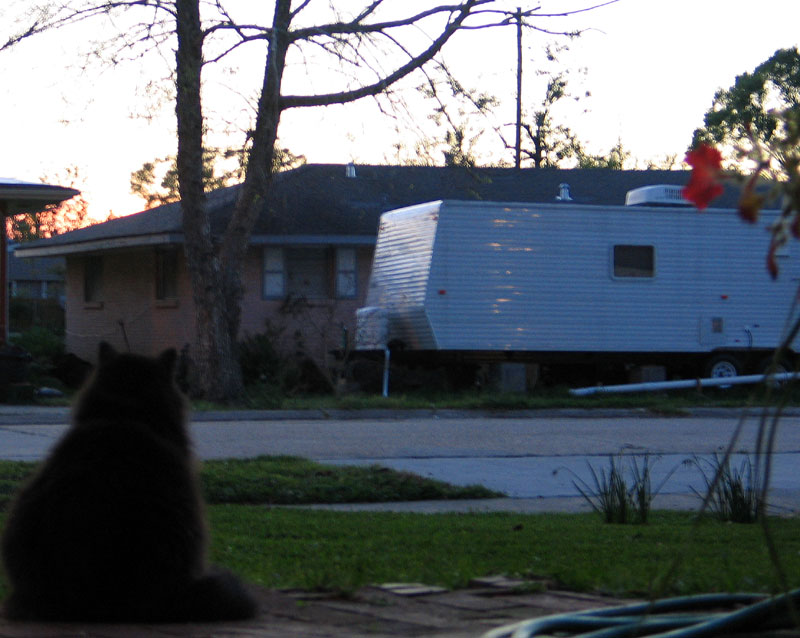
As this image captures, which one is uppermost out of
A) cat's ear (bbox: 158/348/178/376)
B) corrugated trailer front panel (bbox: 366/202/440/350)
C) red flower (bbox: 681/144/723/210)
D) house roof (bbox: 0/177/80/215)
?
house roof (bbox: 0/177/80/215)

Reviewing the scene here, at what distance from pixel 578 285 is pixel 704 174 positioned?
67.0ft

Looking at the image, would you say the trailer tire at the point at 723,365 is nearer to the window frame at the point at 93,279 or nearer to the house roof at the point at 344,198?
the house roof at the point at 344,198

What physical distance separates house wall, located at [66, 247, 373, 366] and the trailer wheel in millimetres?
7116

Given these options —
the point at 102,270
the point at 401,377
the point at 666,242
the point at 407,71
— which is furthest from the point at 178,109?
the point at 102,270

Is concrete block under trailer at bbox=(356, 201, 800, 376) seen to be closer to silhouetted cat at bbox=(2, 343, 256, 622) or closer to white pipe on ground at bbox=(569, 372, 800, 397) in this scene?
white pipe on ground at bbox=(569, 372, 800, 397)

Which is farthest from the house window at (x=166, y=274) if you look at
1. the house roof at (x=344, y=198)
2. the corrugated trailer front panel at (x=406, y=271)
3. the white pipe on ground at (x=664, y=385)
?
the white pipe on ground at (x=664, y=385)

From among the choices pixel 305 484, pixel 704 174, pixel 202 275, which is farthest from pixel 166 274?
pixel 704 174

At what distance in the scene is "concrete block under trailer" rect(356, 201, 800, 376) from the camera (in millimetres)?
21922

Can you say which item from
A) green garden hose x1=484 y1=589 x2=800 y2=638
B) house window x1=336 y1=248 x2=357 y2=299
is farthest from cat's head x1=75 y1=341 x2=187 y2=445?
house window x1=336 y1=248 x2=357 y2=299

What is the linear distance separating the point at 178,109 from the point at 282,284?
7.58 meters

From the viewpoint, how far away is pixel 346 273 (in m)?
27.0

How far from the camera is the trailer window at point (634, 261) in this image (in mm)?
22688

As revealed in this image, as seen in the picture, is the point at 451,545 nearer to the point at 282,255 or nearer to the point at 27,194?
the point at 27,194

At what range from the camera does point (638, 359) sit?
23.1 m
